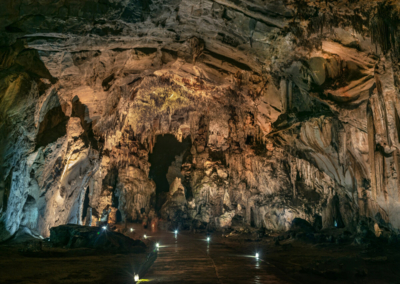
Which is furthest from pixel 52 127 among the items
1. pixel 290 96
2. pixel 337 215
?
pixel 337 215

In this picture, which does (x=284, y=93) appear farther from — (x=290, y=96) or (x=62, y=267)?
(x=62, y=267)

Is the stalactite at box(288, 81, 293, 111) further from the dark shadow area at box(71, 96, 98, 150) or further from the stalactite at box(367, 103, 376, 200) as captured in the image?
the dark shadow area at box(71, 96, 98, 150)

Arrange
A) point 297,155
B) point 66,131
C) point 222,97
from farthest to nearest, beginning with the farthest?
point 222,97
point 297,155
point 66,131

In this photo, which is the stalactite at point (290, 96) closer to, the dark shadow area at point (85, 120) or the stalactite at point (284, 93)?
the stalactite at point (284, 93)

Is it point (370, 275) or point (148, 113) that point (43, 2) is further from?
point (148, 113)

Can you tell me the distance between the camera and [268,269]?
20.1 ft

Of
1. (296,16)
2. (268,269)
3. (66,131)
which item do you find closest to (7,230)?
(66,131)

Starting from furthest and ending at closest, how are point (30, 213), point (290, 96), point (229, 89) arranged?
point (229, 89) → point (290, 96) → point (30, 213)

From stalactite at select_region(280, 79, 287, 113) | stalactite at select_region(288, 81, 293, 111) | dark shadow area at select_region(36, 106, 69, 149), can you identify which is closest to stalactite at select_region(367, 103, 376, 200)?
stalactite at select_region(288, 81, 293, 111)

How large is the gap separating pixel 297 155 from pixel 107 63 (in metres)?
9.65

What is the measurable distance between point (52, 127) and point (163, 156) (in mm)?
18150

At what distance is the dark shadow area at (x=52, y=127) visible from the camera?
9.97 metres

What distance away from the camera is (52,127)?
34.9 ft

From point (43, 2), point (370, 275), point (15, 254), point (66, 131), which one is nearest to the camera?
point (370, 275)
